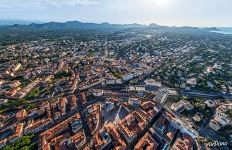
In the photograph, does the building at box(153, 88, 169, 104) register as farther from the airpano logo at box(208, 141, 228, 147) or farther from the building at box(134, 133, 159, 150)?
the airpano logo at box(208, 141, 228, 147)

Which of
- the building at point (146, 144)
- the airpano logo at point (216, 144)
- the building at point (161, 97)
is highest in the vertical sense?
the building at point (161, 97)

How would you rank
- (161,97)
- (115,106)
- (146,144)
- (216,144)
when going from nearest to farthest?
(146,144) < (216,144) < (115,106) < (161,97)

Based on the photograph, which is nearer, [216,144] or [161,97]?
[216,144]

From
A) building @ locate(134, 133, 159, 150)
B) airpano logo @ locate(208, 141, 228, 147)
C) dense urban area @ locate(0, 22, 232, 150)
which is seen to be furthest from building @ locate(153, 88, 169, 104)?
airpano logo @ locate(208, 141, 228, 147)

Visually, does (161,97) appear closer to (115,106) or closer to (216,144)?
(115,106)

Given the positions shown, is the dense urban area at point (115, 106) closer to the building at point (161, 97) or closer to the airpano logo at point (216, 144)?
the airpano logo at point (216, 144)

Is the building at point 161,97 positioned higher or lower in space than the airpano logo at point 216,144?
higher

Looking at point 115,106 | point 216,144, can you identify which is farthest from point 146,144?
point 115,106

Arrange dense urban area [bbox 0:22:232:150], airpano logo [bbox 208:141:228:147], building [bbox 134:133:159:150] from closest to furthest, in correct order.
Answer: building [bbox 134:133:159:150] < airpano logo [bbox 208:141:228:147] < dense urban area [bbox 0:22:232:150]

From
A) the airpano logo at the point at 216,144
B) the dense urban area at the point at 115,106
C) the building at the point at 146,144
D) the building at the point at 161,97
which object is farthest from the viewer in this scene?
the building at the point at 161,97

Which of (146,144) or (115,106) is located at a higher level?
(115,106)

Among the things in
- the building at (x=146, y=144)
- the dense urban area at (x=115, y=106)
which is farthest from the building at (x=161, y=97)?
the building at (x=146, y=144)
